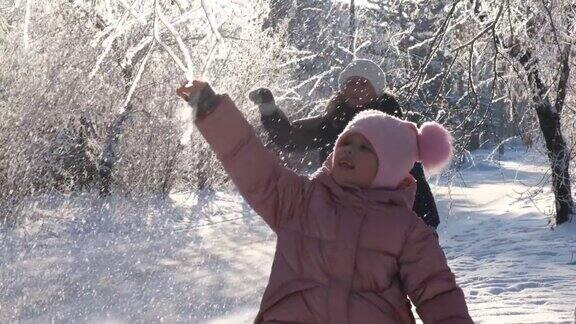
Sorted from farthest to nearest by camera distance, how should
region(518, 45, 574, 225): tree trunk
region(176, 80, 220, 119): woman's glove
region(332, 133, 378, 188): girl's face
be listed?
region(518, 45, 574, 225): tree trunk, region(332, 133, 378, 188): girl's face, region(176, 80, 220, 119): woman's glove

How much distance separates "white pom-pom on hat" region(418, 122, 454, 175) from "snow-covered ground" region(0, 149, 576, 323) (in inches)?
150

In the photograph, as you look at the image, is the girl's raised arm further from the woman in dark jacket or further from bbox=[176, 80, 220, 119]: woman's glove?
the woman in dark jacket

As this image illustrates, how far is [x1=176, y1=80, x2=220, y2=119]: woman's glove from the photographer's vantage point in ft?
8.09

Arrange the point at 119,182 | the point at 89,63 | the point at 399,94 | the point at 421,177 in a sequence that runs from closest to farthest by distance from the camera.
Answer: the point at 421,177 → the point at 399,94 → the point at 89,63 → the point at 119,182

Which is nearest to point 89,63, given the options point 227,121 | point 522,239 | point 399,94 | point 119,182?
point 119,182

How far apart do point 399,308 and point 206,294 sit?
5.82m

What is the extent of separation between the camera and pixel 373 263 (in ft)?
8.20

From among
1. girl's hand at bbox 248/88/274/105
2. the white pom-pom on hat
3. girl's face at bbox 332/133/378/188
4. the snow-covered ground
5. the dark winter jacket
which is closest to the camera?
girl's face at bbox 332/133/378/188

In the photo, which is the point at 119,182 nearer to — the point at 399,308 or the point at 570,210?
the point at 570,210

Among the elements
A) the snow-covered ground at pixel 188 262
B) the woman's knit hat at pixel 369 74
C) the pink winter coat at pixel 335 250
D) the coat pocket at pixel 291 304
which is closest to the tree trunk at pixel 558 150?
the snow-covered ground at pixel 188 262

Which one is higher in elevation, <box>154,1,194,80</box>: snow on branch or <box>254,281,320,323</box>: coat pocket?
<box>154,1,194,80</box>: snow on branch

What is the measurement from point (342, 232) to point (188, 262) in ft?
25.8

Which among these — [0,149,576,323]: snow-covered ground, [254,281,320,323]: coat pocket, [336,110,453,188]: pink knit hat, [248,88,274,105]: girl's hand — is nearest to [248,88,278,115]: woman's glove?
[248,88,274,105]: girl's hand

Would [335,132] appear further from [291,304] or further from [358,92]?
[291,304]
